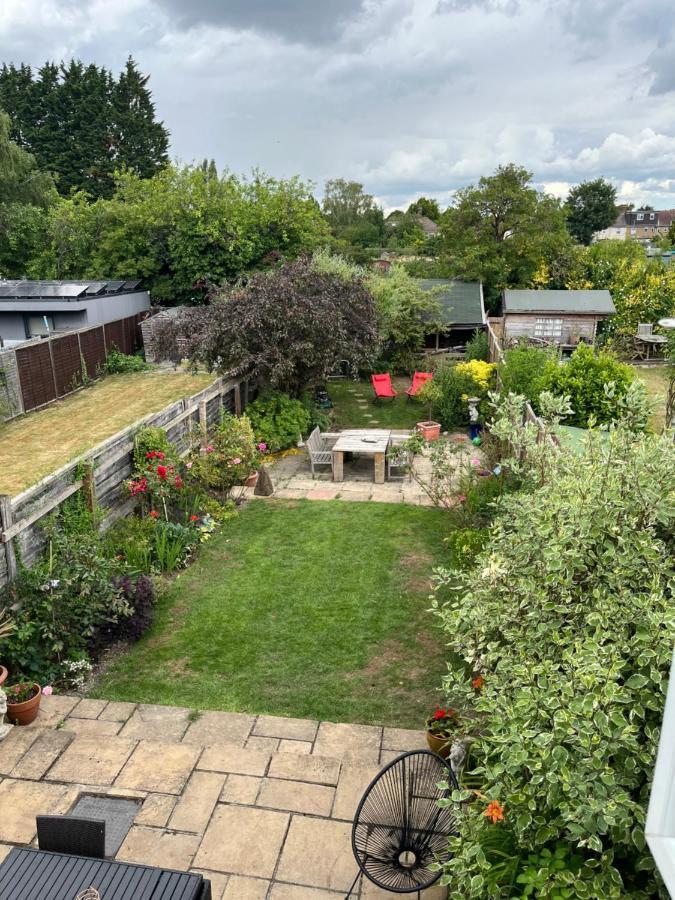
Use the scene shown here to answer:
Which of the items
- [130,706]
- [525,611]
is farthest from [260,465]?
[525,611]

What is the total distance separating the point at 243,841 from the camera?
146 inches

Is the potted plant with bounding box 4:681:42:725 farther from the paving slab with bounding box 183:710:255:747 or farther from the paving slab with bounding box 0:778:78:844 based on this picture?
the paving slab with bounding box 183:710:255:747

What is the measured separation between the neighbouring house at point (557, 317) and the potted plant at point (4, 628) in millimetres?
16550

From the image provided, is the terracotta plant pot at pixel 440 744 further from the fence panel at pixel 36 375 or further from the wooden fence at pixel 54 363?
the fence panel at pixel 36 375

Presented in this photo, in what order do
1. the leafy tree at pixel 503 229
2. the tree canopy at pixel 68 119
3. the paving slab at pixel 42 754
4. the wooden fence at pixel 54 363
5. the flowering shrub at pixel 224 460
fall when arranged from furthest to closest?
the tree canopy at pixel 68 119
the leafy tree at pixel 503 229
the wooden fence at pixel 54 363
the flowering shrub at pixel 224 460
the paving slab at pixel 42 754

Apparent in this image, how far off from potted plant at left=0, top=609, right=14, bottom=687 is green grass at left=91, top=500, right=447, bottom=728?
0.72 meters

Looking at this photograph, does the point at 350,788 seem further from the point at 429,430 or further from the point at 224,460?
the point at 429,430

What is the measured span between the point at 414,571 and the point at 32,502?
4104 millimetres

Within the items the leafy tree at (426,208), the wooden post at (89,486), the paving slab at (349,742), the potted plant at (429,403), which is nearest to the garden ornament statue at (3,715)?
the paving slab at (349,742)

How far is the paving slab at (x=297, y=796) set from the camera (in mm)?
3943

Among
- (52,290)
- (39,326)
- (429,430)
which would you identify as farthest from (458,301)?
(39,326)

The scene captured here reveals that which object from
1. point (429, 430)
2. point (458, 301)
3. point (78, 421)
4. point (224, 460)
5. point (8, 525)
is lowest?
point (429, 430)

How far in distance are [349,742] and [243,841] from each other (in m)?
1.07

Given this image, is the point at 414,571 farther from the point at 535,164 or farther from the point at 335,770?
the point at 535,164
